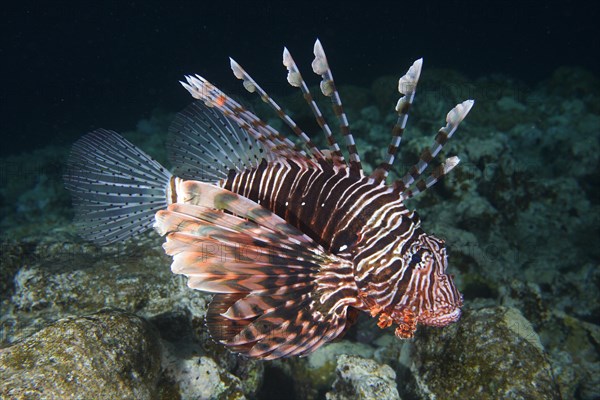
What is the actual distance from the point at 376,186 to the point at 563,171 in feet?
23.8

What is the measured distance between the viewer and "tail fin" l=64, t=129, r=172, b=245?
3666 mm

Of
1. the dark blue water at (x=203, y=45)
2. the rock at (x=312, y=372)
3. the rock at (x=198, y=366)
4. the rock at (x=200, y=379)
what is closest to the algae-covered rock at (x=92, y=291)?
the rock at (x=198, y=366)

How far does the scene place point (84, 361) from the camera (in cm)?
215

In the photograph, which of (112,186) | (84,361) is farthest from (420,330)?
(112,186)

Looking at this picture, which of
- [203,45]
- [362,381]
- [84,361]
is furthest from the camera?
[203,45]

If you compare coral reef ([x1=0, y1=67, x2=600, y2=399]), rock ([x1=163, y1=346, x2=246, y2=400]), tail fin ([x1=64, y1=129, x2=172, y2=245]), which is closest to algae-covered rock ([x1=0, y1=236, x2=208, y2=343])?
coral reef ([x1=0, y1=67, x2=600, y2=399])

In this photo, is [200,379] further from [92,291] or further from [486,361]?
[486,361]

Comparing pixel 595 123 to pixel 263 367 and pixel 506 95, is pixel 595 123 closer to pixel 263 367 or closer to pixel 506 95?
pixel 506 95

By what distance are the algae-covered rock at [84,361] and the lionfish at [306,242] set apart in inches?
19.9

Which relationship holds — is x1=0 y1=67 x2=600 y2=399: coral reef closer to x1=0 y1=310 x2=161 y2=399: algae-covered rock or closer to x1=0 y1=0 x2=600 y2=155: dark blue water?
x1=0 y1=310 x2=161 y2=399: algae-covered rock

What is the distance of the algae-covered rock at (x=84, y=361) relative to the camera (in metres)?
1.96

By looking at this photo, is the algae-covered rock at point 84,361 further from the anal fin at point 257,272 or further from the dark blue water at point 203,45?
the dark blue water at point 203,45

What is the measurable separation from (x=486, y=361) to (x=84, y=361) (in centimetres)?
284

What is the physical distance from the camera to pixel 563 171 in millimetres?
7965
